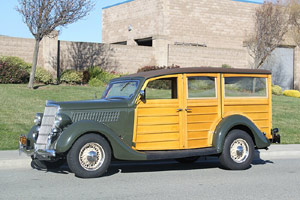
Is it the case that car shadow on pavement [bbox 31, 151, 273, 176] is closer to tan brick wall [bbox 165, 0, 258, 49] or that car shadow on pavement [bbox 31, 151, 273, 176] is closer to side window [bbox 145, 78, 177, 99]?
side window [bbox 145, 78, 177, 99]

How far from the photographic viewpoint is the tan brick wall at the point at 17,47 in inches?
1023

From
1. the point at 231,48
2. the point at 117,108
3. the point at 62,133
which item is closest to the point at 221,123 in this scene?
the point at 117,108

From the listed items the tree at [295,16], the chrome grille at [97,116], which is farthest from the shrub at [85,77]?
the chrome grille at [97,116]

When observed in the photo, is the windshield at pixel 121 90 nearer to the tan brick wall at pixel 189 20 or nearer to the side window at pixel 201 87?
the side window at pixel 201 87

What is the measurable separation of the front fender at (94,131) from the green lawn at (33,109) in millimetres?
→ 4549

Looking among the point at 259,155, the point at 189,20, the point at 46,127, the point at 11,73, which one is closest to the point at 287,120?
the point at 259,155

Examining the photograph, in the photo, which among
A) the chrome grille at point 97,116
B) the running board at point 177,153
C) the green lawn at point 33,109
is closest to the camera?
the chrome grille at point 97,116

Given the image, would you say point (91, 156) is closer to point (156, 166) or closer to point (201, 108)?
point (156, 166)

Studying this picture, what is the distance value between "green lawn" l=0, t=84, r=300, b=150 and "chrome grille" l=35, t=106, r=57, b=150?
12.2 feet

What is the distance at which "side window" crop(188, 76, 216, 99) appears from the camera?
31.8ft

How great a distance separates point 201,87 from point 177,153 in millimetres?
1510

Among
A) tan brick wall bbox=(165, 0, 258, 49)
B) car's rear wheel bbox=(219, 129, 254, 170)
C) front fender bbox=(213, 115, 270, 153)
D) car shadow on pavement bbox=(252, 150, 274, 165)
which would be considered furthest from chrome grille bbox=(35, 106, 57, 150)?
tan brick wall bbox=(165, 0, 258, 49)

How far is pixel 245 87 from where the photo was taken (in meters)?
10.3

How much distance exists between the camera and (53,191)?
7449 millimetres
